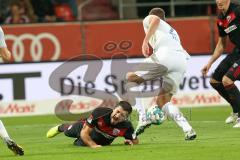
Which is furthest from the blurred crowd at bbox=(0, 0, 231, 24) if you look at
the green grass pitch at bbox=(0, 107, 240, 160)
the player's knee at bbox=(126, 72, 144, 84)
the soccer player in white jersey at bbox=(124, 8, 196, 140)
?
the soccer player in white jersey at bbox=(124, 8, 196, 140)

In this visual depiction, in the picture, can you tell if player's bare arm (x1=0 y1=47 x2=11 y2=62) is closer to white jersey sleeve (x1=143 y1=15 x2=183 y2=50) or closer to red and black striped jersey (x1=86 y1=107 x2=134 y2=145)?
red and black striped jersey (x1=86 y1=107 x2=134 y2=145)

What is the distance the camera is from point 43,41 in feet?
80.4

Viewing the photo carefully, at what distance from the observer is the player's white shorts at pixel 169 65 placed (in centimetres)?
1425

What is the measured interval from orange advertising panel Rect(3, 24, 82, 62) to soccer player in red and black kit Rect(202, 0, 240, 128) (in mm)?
8821

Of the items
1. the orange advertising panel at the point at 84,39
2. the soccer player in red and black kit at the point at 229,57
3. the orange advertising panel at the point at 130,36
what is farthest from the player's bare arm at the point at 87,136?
the orange advertising panel at the point at 130,36

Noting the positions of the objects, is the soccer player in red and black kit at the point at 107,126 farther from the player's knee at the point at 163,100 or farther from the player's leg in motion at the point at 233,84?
the player's leg in motion at the point at 233,84

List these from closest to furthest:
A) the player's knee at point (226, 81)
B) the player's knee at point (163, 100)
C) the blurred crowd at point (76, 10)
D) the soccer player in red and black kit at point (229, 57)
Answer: the player's knee at point (163, 100), the soccer player in red and black kit at point (229, 57), the player's knee at point (226, 81), the blurred crowd at point (76, 10)

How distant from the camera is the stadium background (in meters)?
13.5

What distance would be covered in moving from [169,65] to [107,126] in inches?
69.8

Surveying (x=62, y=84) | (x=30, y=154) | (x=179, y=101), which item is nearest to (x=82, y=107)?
(x=62, y=84)

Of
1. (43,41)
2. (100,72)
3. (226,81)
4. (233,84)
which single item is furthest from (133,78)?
(43,41)

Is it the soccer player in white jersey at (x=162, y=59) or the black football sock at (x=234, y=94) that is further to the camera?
the black football sock at (x=234, y=94)

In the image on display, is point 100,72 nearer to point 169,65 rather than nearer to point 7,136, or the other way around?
point 169,65

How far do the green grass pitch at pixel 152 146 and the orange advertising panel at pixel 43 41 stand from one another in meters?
6.29
